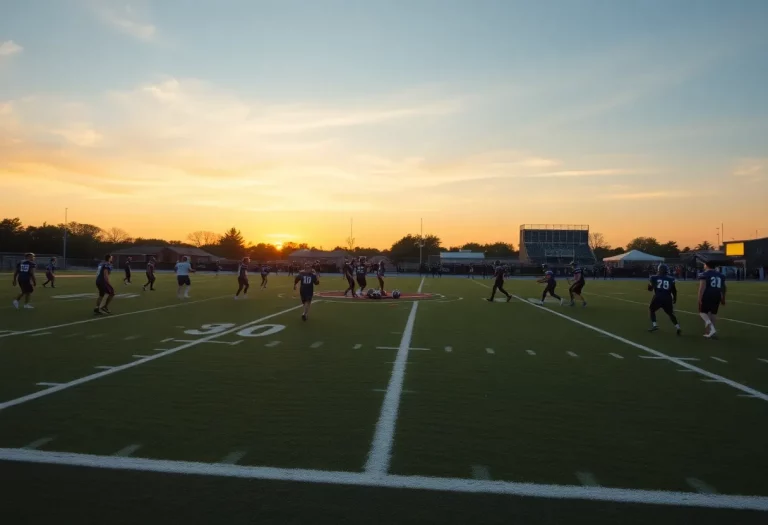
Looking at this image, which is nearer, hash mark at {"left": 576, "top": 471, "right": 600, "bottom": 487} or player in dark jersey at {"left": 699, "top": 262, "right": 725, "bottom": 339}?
hash mark at {"left": 576, "top": 471, "right": 600, "bottom": 487}

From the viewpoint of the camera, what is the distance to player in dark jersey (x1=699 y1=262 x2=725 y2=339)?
12.8m

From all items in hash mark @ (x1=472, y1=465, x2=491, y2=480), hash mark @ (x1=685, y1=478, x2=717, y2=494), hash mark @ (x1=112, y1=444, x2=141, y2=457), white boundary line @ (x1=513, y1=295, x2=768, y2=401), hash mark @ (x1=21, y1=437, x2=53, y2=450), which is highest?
hash mark @ (x1=21, y1=437, x2=53, y2=450)

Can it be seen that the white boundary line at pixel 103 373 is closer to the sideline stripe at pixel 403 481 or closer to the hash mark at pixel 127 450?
the sideline stripe at pixel 403 481

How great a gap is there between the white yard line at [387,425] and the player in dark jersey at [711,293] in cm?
765

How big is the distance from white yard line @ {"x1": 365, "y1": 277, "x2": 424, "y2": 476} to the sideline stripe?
0.71ft

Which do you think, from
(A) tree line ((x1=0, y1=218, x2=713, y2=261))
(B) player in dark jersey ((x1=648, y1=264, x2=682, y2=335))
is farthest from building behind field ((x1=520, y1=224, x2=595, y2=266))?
(B) player in dark jersey ((x1=648, y1=264, x2=682, y2=335))

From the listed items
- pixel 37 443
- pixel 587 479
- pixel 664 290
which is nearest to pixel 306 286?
pixel 664 290

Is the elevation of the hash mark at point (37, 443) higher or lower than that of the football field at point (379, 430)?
higher

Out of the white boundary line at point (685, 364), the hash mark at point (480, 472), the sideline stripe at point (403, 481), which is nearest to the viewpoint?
the sideline stripe at point (403, 481)

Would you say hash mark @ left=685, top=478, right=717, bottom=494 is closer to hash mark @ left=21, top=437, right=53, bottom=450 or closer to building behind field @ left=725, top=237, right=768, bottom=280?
hash mark @ left=21, top=437, right=53, bottom=450

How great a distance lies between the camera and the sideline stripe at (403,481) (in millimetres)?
3975

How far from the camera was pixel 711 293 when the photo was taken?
1284 cm

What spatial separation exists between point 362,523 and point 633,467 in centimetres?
245

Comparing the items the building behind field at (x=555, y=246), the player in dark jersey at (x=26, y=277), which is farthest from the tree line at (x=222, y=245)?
the player in dark jersey at (x=26, y=277)
